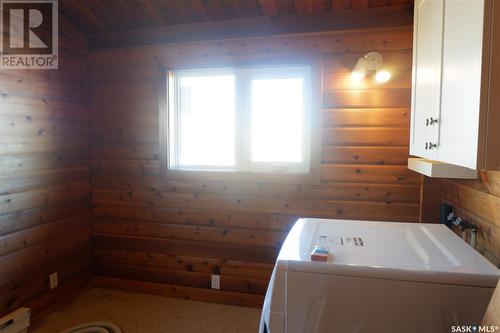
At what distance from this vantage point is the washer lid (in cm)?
100

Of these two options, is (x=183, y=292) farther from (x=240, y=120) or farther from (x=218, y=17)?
(x=218, y=17)

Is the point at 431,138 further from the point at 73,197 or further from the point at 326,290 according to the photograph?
the point at 73,197

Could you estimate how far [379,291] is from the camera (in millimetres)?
1013

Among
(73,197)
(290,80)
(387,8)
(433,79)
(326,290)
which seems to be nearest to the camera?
(326,290)

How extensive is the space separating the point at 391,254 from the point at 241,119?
5.25 feet

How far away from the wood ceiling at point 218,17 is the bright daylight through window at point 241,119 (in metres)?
0.29

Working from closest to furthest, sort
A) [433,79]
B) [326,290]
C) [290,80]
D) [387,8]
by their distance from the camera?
[326,290] < [433,79] < [387,8] < [290,80]

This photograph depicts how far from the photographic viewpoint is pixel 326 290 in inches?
41.2

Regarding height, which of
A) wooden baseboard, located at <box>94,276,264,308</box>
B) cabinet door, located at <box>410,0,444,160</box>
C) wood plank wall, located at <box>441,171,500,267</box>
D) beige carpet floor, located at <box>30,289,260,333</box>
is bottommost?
beige carpet floor, located at <box>30,289,260,333</box>

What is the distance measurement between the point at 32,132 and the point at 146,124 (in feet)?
2.62

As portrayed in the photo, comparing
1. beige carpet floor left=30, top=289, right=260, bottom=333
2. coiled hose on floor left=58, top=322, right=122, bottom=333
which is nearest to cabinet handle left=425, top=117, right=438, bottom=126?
beige carpet floor left=30, top=289, right=260, bottom=333

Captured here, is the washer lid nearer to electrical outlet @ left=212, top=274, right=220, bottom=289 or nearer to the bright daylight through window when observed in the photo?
the bright daylight through window

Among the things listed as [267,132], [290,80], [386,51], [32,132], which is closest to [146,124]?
[32,132]

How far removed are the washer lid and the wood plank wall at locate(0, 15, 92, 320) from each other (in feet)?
6.42
